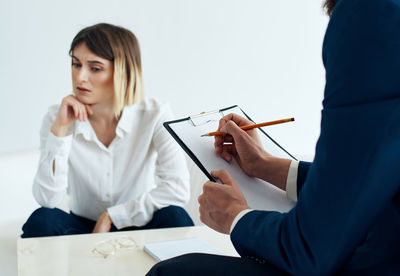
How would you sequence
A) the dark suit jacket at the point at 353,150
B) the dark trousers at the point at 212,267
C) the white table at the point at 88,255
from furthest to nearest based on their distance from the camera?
the white table at the point at 88,255
the dark trousers at the point at 212,267
the dark suit jacket at the point at 353,150

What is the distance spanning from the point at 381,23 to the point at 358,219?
23 cm

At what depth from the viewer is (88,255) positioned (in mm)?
1259

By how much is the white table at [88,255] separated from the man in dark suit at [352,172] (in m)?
0.56

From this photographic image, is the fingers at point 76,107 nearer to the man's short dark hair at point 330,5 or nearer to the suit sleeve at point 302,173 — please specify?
A: the suit sleeve at point 302,173

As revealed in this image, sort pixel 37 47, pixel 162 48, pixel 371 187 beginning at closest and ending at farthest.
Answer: pixel 371 187 < pixel 37 47 < pixel 162 48

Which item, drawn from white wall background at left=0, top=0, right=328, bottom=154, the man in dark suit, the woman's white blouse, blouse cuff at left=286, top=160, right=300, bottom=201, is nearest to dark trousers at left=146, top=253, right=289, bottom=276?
the man in dark suit

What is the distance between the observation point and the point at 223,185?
827 mm

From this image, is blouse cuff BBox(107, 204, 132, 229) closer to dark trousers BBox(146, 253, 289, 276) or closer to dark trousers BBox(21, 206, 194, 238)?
dark trousers BBox(21, 206, 194, 238)

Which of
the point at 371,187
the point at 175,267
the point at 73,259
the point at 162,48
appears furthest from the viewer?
the point at 162,48

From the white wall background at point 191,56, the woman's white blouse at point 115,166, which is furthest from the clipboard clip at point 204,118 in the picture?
the white wall background at point 191,56

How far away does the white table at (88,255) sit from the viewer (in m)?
1.18

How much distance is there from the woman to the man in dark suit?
3.81ft

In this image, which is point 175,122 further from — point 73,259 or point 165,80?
point 165,80

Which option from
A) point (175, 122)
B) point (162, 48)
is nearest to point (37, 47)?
point (162, 48)
